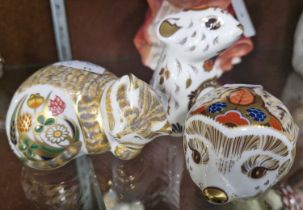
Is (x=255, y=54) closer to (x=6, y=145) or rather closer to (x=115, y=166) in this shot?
(x=115, y=166)

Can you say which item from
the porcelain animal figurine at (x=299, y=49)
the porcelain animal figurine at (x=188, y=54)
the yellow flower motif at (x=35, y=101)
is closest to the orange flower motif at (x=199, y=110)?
the porcelain animal figurine at (x=188, y=54)

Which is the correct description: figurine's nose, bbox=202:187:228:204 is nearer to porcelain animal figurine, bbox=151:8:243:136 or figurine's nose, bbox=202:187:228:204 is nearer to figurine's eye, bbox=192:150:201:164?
figurine's eye, bbox=192:150:201:164

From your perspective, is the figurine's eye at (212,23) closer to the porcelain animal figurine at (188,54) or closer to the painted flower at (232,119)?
the porcelain animal figurine at (188,54)

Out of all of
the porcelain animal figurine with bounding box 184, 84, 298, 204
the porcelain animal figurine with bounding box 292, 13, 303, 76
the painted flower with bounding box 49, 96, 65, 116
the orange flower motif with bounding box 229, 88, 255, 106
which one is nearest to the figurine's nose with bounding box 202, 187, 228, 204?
the porcelain animal figurine with bounding box 184, 84, 298, 204

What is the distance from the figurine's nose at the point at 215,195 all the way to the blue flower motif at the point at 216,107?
9 centimetres

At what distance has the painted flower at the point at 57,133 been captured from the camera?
1.88ft

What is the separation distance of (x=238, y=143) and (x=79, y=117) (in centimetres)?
22

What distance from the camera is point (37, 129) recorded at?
1.88 feet

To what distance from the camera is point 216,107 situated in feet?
1.65

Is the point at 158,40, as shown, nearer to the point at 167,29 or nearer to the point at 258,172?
the point at 167,29

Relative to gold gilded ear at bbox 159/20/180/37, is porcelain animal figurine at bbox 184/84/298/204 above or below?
below

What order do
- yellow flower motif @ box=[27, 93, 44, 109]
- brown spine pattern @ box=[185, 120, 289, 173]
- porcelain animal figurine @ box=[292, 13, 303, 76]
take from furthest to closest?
porcelain animal figurine @ box=[292, 13, 303, 76], yellow flower motif @ box=[27, 93, 44, 109], brown spine pattern @ box=[185, 120, 289, 173]

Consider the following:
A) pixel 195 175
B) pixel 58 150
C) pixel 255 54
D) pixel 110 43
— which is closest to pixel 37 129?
pixel 58 150

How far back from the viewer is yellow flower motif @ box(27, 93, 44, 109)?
58 cm
